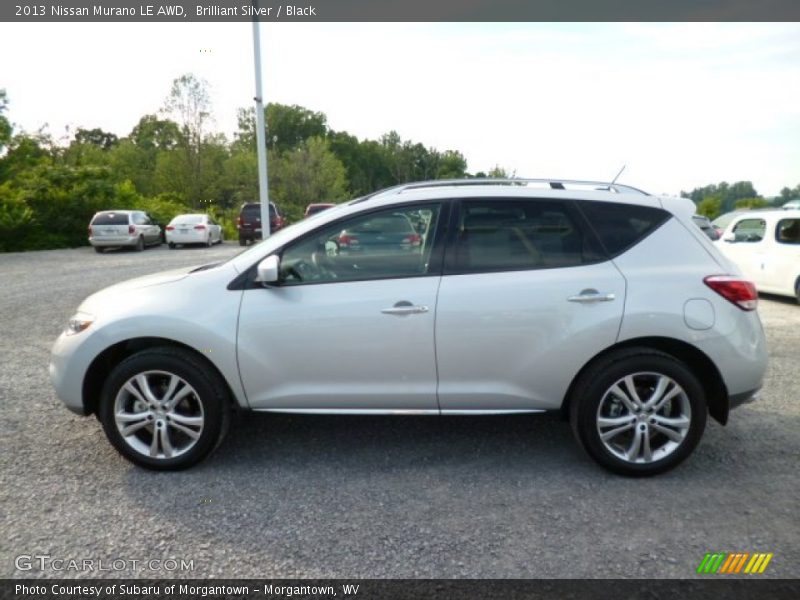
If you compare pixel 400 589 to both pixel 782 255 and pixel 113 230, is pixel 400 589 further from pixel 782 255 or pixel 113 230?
pixel 113 230

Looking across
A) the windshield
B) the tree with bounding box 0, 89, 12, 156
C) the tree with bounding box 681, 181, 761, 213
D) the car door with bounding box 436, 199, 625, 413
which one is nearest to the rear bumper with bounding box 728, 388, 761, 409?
the car door with bounding box 436, 199, 625, 413

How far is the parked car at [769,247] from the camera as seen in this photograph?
9766mm

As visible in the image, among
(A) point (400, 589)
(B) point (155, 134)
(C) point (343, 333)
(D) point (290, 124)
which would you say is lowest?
(A) point (400, 589)

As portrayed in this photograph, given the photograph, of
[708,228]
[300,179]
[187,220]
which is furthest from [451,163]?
[708,228]

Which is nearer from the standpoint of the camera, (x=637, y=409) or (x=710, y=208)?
(x=637, y=409)

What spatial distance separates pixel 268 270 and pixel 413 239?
2.95 ft

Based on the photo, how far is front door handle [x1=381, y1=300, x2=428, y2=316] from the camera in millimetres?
3512

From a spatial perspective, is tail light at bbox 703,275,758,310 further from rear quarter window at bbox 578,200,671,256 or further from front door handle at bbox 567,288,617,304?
front door handle at bbox 567,288,617,304

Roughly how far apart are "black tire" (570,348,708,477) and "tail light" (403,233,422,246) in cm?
128

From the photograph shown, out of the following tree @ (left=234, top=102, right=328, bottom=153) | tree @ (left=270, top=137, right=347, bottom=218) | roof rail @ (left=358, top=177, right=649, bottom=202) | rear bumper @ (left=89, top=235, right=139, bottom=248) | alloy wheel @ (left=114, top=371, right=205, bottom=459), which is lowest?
alloy wheel @ (left=114, top=371, right=205, bottom=459)

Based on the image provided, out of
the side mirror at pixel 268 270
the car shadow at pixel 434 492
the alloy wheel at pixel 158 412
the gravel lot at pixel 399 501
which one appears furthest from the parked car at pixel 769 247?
the alloy wheel at pixel 158 412

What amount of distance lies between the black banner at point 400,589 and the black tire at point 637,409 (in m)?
0.98

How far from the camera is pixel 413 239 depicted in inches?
146

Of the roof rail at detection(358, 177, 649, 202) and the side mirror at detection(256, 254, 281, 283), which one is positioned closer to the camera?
the side mirror at detection(256, 254, 281, 283)
